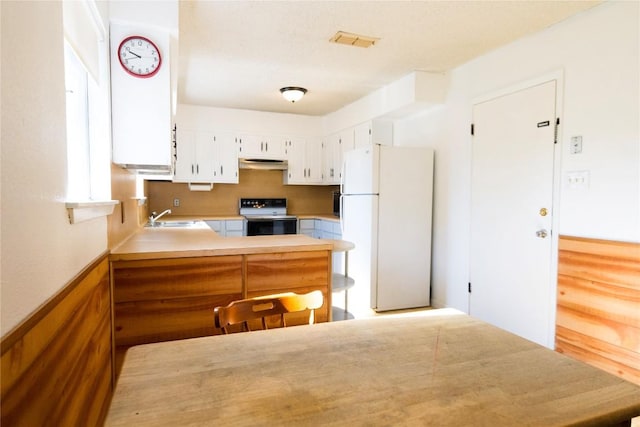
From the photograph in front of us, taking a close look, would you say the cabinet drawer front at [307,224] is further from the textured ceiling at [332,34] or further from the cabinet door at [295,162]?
the textured ceiling at [332,34]

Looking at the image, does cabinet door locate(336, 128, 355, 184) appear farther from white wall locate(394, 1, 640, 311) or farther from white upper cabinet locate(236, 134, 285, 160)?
white wall locate(394, 1, 640, 311)

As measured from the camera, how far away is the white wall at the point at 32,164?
0.74 m

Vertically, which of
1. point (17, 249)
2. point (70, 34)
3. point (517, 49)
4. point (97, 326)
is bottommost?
point (97, 326)

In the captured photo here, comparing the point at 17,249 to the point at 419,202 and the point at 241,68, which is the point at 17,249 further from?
the point at 419,202

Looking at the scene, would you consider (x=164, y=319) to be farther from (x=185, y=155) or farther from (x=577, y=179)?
(x=185, y=155)

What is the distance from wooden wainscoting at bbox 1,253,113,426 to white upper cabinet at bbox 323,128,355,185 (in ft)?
12.1

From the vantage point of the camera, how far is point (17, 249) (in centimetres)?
78

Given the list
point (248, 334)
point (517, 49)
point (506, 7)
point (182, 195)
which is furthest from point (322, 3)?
point (182, 195)

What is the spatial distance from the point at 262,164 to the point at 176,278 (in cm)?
356

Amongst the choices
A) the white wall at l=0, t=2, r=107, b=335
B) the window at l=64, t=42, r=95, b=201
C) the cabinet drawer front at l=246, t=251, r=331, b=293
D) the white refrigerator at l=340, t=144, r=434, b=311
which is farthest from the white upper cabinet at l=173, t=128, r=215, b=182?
the white wall at l=0, t=2, r=107, b=335

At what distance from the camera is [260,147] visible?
17.5 ft

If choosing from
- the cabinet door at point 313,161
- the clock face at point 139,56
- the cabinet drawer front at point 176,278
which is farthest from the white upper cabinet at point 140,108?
the cabinet door at point 313,161

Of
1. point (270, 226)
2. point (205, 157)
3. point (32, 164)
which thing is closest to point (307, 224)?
point (270, 226)

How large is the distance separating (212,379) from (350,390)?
1.00 ft
